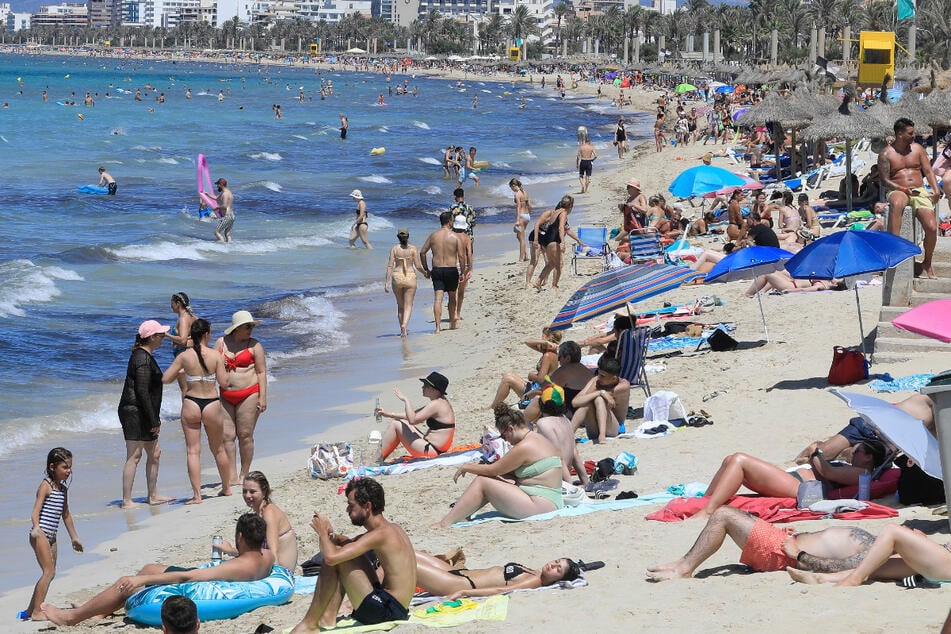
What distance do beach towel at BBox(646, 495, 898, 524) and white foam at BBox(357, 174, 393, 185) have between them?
2861 centimetres

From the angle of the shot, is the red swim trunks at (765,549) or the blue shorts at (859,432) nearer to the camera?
the red swim trunks at (765,549)

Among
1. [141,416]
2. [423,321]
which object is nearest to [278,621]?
[141,416]

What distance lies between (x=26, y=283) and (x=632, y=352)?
11919 mm

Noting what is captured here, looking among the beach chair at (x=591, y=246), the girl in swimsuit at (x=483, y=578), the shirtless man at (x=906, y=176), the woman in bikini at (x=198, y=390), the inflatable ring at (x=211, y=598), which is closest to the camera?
the girl in swimsuit at (x=483, y=578)

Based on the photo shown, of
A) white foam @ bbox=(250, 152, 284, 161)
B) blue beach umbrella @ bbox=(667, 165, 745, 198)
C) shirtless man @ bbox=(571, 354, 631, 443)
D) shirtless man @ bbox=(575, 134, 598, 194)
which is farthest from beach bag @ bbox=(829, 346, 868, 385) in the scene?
white foam @ bbox=(250, 152, 284, 161)

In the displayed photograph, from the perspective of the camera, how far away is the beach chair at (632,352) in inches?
392

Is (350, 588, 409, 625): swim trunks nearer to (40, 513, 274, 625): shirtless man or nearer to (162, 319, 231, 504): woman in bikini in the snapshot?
(40, 513, 274, 625): shirtless man

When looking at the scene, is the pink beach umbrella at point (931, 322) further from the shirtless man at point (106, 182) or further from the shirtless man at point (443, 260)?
the shirtless man at point (106, 182)

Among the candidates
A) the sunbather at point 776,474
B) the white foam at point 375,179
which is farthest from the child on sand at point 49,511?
the white foam at point 375,179

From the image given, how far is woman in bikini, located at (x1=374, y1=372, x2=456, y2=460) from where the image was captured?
9.38 meters

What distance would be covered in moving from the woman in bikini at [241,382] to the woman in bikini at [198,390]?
4.0 inches

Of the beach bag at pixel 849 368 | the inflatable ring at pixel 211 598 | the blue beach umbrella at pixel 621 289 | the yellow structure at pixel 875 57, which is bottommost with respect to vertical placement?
the inflatable ring at pixel 211 598

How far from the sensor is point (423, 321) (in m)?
15.9

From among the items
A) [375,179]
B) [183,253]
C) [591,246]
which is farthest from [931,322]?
[375,179]
